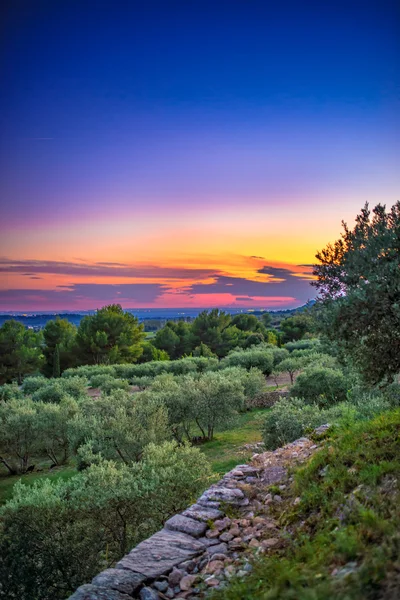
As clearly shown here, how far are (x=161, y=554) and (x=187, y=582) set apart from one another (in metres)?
0.78

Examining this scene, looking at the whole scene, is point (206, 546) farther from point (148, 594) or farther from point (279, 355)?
point (279, 355)

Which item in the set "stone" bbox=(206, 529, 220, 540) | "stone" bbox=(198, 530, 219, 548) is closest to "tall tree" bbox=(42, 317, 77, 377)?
"stone" bbox=(206, 529, 220, 540)

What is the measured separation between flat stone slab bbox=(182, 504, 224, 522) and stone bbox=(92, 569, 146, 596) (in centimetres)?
163

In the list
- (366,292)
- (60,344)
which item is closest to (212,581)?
A: (366,292)

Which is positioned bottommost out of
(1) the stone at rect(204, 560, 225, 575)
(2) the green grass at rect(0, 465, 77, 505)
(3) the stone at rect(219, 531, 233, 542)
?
(2) the green grass at rect(0, 465, 77, 505)

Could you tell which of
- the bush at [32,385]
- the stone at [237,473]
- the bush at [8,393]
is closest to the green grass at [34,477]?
the bush at [8,393]

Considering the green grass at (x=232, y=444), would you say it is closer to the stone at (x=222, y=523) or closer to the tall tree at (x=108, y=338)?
the stone at (x=222, y=523)

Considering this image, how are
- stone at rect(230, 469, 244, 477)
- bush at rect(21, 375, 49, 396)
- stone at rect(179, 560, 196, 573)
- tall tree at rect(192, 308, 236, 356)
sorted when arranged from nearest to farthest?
1. stone at rect(179, 560, 196, 573)
2. stone at rect(230, 469, 244, 477)
3. bush at rect(21, 375, 49, 396)
4. tall tree at rect(192, 308, 236, 356)

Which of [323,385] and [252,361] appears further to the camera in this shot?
[252,361]

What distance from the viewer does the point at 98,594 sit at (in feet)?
17.3

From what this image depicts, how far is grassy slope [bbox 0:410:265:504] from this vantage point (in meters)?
21.4

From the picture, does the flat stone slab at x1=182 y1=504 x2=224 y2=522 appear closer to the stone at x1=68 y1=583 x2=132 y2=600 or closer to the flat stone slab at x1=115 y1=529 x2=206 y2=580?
the flat stone slab at x1=115 y1=529 x2=206 y2=580

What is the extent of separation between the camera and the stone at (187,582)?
531 cm

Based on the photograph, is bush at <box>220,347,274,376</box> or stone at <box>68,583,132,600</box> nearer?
stone at <box>68,583,132,600</box>
